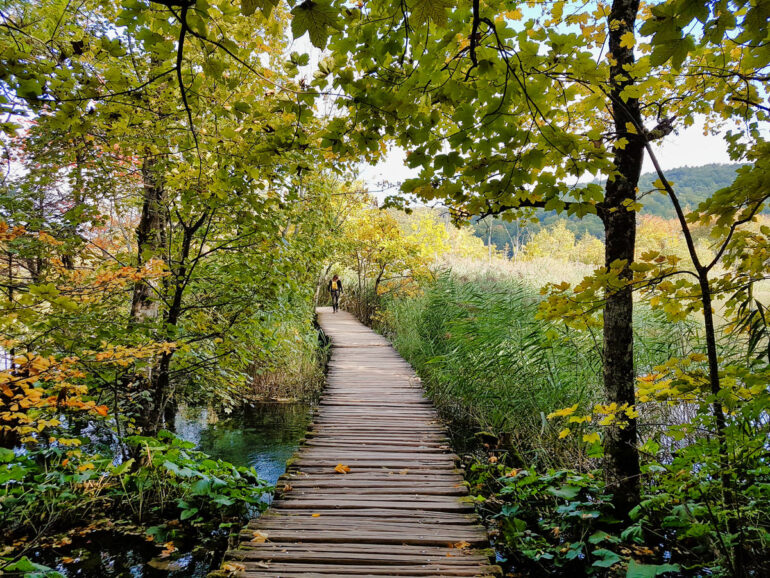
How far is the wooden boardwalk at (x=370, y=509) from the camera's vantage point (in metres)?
2.22

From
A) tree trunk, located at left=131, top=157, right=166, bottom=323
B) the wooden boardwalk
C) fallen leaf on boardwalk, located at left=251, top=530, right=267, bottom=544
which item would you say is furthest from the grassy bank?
tree trunk, located at left=131, top=157, right=166, bottom=323

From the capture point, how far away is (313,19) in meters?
1.08

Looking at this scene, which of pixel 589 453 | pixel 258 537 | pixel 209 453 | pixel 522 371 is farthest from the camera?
pixel 209 453

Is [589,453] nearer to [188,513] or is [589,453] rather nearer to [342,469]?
[342,469]

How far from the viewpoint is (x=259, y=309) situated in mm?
3932

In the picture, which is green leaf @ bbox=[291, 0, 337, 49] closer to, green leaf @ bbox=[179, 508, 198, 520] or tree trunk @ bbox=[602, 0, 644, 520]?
tree trunk @ bbox=[602, 0, 644, 520]

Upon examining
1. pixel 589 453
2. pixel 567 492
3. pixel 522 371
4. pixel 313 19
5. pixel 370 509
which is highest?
pixel 313 19

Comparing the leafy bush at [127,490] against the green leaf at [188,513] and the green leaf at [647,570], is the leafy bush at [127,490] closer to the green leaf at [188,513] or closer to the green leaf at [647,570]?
the green leaf at [188,513]

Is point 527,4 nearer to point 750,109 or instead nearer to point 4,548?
point 750,109

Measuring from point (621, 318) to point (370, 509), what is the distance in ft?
6.74

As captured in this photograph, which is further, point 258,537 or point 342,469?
point 342,469

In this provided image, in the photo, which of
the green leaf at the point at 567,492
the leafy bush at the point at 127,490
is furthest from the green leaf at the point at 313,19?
the leafy bush at the point at 127,490

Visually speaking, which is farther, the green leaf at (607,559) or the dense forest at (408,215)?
the green leaf at (607,559)

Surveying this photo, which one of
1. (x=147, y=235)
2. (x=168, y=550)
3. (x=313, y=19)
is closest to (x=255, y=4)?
(x=313, y=19)
